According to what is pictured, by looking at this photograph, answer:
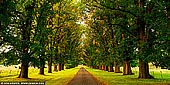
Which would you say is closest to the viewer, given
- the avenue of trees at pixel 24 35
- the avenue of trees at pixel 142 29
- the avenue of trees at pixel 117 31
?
the avenue of trees at pixel 142 29

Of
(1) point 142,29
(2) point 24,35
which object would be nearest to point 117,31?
(1) point 142,29

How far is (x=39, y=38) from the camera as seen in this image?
3619 cm

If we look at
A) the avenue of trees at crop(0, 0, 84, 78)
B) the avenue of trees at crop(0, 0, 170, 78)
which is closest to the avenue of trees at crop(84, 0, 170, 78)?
the avenue of trees at crop(0, 0, 170, 78)

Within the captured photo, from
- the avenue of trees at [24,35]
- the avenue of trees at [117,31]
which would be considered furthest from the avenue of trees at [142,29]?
the avenue of trees at [24,35]

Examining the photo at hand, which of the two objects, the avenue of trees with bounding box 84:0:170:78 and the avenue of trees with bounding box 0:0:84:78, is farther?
the avenue of trees with bounding box 0:0:84:78

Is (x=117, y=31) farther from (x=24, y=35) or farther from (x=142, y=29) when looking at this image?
(x=24, y=35)

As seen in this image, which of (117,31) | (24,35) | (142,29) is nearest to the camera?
(142,29)

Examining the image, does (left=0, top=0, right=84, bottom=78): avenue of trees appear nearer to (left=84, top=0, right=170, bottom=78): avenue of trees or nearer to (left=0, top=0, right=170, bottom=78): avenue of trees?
(left=0, top=0, right=170, bottom=78): avenue of trees

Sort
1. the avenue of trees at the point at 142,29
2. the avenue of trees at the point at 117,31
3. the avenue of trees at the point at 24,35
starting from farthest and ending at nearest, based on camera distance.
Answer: the avenue of trees at the point at 24,35, the avenue of trees at the point at 117,31, the avenue of trees at the point at 142,29

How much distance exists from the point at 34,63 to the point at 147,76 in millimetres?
13442

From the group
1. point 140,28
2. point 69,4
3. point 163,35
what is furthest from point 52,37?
point 163,35

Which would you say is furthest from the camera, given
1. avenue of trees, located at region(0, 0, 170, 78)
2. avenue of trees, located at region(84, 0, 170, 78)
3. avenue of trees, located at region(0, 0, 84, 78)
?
avenue of trees, located at region(0, 0, 84, 78)

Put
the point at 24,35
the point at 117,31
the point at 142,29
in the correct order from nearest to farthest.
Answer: the point at 142,29 → the point at 24,35 → the point at 117,31

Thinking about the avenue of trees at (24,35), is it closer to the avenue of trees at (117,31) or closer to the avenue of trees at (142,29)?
the avenue of trees at (117,31)
